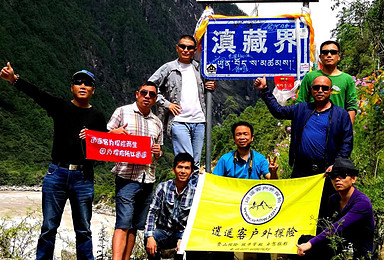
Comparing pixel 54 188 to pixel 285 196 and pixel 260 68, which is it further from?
pixel 260 68

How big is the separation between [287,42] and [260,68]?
0.41m

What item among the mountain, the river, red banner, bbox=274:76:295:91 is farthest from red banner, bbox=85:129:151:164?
the mountain

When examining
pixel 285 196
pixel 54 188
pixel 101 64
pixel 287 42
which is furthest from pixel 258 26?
pixel 101 64

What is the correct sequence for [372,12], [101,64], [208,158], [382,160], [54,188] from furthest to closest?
[101,64] < [372,12] < [382,160] < [208,158] < [54,188]

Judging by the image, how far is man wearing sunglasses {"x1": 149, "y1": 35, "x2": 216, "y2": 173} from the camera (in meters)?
4.80

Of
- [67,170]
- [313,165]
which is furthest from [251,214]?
[67,170]

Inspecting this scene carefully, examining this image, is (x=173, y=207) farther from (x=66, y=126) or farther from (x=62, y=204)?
(x=66, y=126)

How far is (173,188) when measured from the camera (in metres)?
4.26

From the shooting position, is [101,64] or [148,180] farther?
[101,64]

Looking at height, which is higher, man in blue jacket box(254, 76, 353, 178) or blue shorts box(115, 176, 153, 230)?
man in blue jacket box(254, 76, 353, 178)

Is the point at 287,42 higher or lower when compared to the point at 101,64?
lower

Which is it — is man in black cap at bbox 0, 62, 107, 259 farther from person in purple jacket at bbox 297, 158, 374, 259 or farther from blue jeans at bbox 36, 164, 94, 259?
person in purple jacket at bbox 297, 158, 374, 259

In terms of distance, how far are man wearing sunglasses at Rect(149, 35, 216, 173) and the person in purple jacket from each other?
1.54 meters

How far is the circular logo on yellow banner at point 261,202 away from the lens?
13.4 feet
